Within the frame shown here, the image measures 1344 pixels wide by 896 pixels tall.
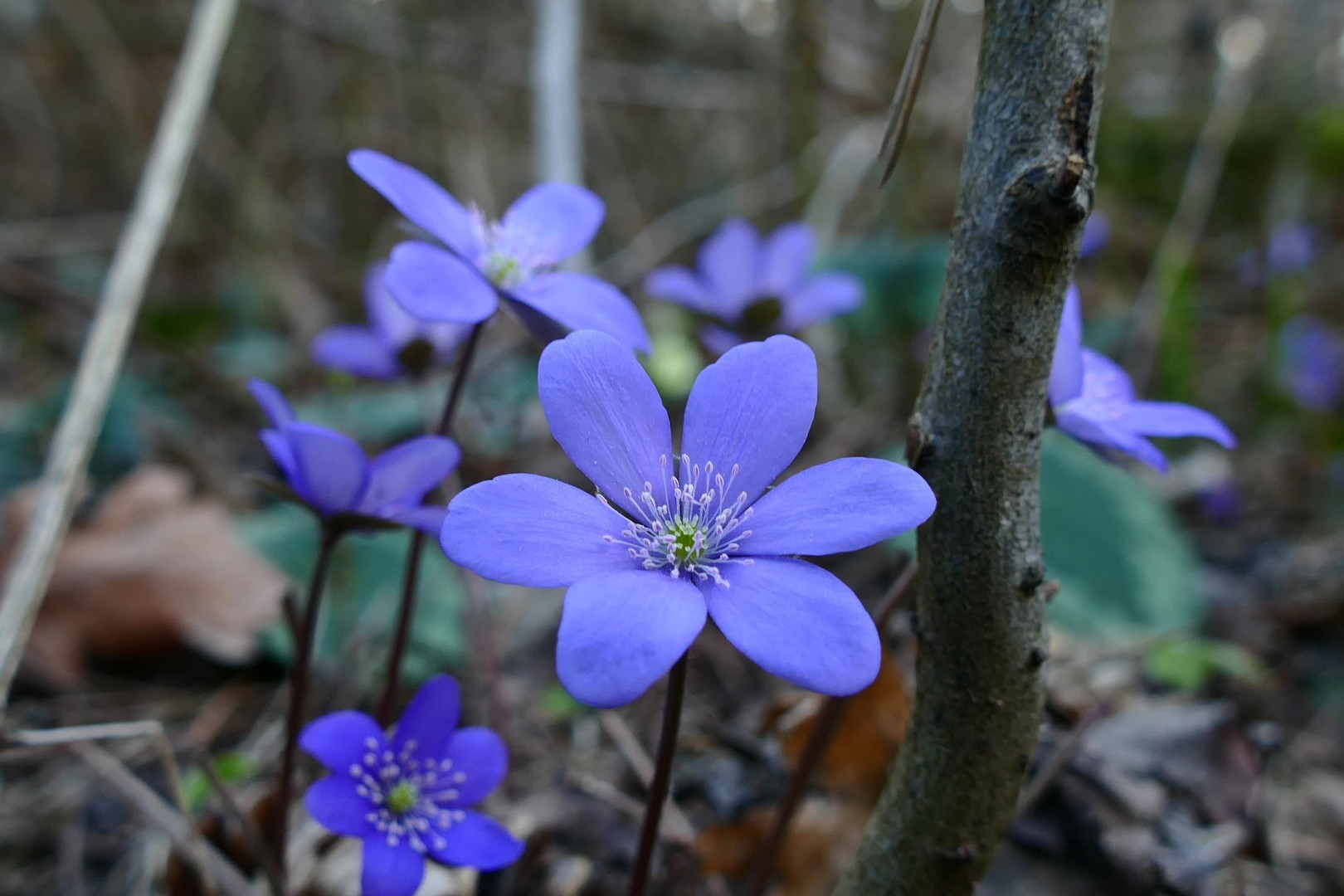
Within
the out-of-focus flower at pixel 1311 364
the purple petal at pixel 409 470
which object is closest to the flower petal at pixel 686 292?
the purple petal at pixel 409 470

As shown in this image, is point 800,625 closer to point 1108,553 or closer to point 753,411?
point 753,411

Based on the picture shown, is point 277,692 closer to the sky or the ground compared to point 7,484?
closer to the ground

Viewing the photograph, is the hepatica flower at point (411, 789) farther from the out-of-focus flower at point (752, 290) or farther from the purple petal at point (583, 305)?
the out-of-focus flower at point (752, 290)

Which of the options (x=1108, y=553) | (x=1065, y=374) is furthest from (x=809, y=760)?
(x=1108, y=553)

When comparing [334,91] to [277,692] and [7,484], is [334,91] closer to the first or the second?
[7,484]

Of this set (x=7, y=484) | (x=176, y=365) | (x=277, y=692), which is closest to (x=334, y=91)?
(x=176, y=365)

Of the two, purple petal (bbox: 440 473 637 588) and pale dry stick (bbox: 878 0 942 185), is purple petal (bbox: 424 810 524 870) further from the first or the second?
pale dry stick (bbox: 878 0 942 185)
